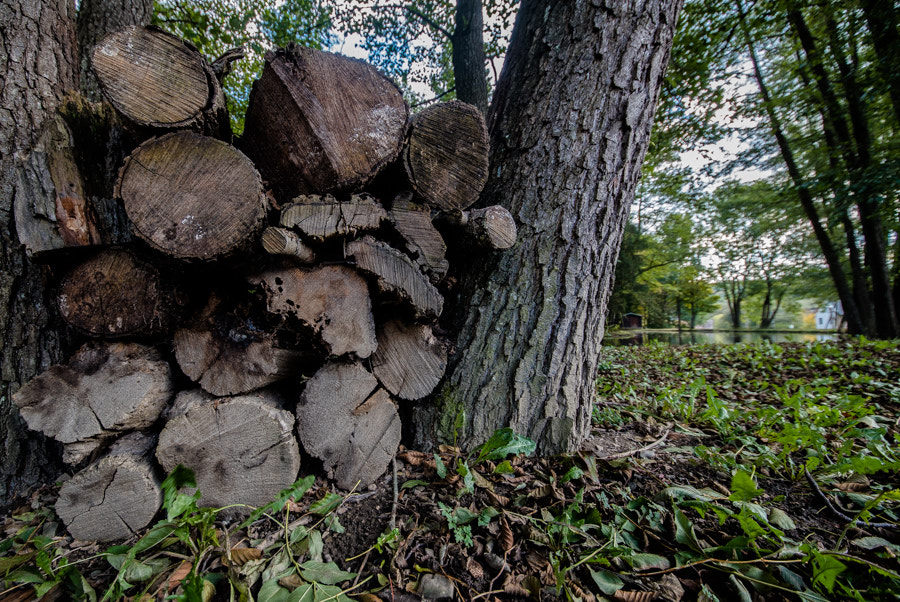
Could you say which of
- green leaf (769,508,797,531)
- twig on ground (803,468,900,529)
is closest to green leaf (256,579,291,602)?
green leaf (769,508,797,531)

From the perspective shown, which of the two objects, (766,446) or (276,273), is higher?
(276,273)

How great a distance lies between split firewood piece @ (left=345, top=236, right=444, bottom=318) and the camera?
1.44 metres

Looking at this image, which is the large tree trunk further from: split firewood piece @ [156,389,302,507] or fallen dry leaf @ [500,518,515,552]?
split firewood piece @ [156,389,302,507]

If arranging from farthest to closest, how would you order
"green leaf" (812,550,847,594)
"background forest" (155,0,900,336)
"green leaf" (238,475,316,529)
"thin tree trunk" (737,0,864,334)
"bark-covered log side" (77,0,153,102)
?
"thin tree trunk" (737,0,864,334) < "background forest" (155,0,900,336) < "bark-covered log side" (77,0,153,102) < "green leaf" (238,475,316,529) < "green leaf" (812,550,847,594)

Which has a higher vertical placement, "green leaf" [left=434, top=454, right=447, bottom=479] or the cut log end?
the cut log end

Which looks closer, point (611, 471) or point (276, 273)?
point (276, 273)

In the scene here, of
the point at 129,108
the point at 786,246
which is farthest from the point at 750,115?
the point at 786,246

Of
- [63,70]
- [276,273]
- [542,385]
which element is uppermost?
[63,70]

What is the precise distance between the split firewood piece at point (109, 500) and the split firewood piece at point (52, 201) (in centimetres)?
82

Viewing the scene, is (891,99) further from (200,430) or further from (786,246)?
(786,246)

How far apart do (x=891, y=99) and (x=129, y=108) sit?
980 cm

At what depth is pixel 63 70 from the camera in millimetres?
1696

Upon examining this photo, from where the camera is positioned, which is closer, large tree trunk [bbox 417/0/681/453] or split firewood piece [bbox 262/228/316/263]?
split firewood piece [bbox 262/228/316/263]

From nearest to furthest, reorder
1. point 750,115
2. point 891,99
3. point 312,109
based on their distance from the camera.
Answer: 1. point 312,109
2. point 891,99
3. point 750,115
